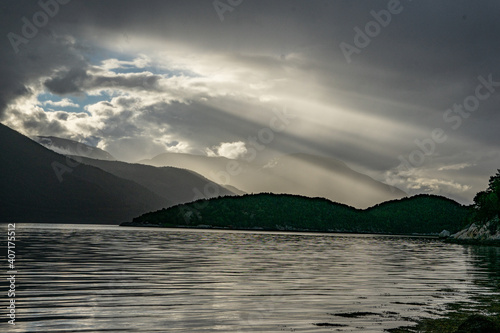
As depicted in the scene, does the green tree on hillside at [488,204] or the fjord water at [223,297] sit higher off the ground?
the green tree on hillside at [488,204]

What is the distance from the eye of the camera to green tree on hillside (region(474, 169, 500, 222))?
6009 inches

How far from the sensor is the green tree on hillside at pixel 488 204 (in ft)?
501

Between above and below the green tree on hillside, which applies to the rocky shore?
below

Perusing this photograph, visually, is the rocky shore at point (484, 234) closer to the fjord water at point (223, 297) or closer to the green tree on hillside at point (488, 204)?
the green tree on hillside at point (488, 204)

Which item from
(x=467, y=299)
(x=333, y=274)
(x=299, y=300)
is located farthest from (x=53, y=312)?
(x=333, y=274)

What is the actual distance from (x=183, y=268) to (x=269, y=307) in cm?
1978

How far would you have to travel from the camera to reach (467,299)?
29.0 metres

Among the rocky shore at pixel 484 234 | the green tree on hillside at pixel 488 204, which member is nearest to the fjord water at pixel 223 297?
the rocky shore at pixel 484 234

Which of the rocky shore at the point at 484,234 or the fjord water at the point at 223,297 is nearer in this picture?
the fjord water at the point at 223,297

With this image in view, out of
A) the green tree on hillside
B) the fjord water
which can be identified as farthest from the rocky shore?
the fjord water

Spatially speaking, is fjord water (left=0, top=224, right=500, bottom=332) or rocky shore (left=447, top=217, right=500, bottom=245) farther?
rocky shore (left=447, top=217, right=500, bottom=245)

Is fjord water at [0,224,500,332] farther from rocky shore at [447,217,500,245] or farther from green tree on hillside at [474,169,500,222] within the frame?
green tree on hillside at [474,169,500,222]

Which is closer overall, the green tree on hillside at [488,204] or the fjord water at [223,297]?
the fjord water at [223,297]

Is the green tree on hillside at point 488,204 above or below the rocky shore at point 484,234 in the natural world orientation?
above
